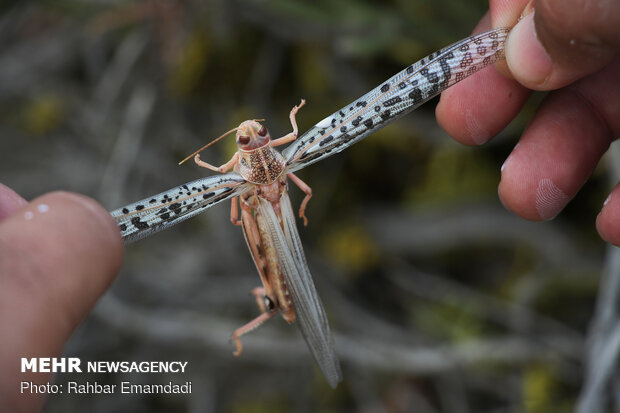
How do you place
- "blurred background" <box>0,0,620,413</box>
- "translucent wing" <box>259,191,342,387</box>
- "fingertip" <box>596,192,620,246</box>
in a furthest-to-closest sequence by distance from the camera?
"blurred background" <box>0,0,620,413</box>
"fingertip" <box>596,192,620,246</box>
"translucent wing" <box>259,191,342,387</box>

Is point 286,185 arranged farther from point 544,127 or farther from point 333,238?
point 333,238

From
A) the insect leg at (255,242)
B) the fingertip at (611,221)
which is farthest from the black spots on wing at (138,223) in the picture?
the fingertip at (611,221)

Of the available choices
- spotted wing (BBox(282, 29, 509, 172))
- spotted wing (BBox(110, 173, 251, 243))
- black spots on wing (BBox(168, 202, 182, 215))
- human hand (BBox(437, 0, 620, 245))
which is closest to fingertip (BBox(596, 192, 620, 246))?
human hand (BBox(437, 0, 620, 245))

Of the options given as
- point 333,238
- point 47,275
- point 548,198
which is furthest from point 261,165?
point 333,238

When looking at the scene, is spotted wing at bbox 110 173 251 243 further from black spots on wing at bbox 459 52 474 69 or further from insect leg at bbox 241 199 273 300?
black spots on wing at bbox 459 52 474 69

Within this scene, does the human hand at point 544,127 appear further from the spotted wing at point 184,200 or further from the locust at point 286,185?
the spotted wing at point 184,200
